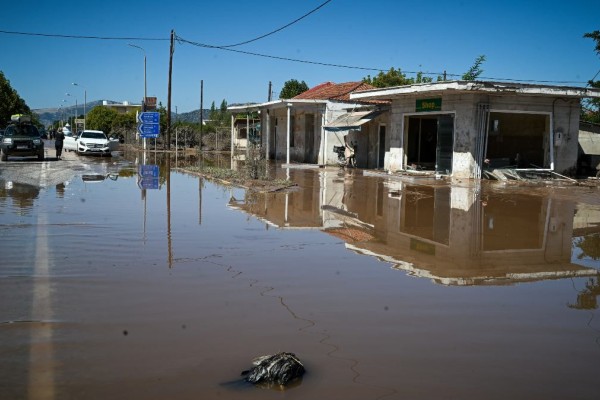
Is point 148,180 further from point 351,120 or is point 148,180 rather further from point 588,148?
point 588,148

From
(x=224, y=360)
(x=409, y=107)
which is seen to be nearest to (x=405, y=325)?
(x=224, y=360)

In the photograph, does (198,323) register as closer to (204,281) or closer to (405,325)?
(204,281)

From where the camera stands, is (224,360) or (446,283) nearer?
(224,360)

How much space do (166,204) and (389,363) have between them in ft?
33.2

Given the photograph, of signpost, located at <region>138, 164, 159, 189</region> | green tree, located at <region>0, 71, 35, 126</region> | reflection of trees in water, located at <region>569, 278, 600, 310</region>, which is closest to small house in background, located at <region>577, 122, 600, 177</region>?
signpost, located at <region>138, 164, 159, 189</region>

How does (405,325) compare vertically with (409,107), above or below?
below

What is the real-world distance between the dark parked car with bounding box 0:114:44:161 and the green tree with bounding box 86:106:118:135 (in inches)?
2244

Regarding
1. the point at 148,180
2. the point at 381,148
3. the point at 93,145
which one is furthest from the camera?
the point at 93,145

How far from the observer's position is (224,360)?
4.26 m

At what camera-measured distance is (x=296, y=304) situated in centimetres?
573

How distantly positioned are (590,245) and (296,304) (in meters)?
6.50

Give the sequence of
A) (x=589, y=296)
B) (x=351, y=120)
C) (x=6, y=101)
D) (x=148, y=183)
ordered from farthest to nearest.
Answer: (x=6, y=101)
(x=351, y=120)
(x=148, y=183)
(x=589, y=296)

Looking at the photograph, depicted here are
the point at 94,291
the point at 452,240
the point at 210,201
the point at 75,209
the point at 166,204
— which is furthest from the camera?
the point at 210,201

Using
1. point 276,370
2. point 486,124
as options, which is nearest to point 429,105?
point 486,124
